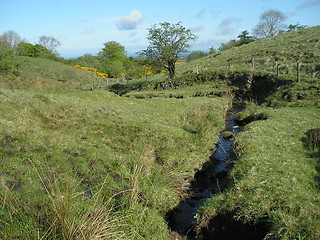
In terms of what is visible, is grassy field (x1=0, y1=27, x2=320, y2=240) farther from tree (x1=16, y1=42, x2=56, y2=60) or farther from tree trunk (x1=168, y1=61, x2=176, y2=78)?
tree (x1=16, y1=42, x2=56, y2=60)

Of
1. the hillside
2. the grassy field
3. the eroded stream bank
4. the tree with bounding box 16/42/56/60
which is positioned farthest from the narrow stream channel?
the tree with bounding box 16/42/56/60

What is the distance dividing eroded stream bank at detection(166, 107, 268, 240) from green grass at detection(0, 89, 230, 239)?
1.88 feet

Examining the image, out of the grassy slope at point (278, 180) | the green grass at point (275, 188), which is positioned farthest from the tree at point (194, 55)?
the green grass at point (275, 188)

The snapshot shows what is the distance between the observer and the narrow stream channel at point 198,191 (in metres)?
10.5

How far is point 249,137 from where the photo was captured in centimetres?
1631

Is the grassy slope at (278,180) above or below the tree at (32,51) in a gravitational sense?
below

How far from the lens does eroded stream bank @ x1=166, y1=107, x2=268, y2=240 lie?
9.02 metres

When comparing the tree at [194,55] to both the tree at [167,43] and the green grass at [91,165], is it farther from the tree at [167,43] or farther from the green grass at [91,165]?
the green grass at [91,165]

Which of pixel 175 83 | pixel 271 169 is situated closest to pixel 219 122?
pixel 271 169

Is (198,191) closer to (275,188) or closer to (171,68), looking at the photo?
(275,188)

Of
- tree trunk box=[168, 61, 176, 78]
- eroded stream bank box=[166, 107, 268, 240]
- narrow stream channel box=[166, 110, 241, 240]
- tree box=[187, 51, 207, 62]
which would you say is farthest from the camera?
tree box=[187, 51, 207, 62]

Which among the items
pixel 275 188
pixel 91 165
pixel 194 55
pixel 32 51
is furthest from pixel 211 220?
pixel 194 55

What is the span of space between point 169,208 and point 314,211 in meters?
5.59

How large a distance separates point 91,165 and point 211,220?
6.39 metres
